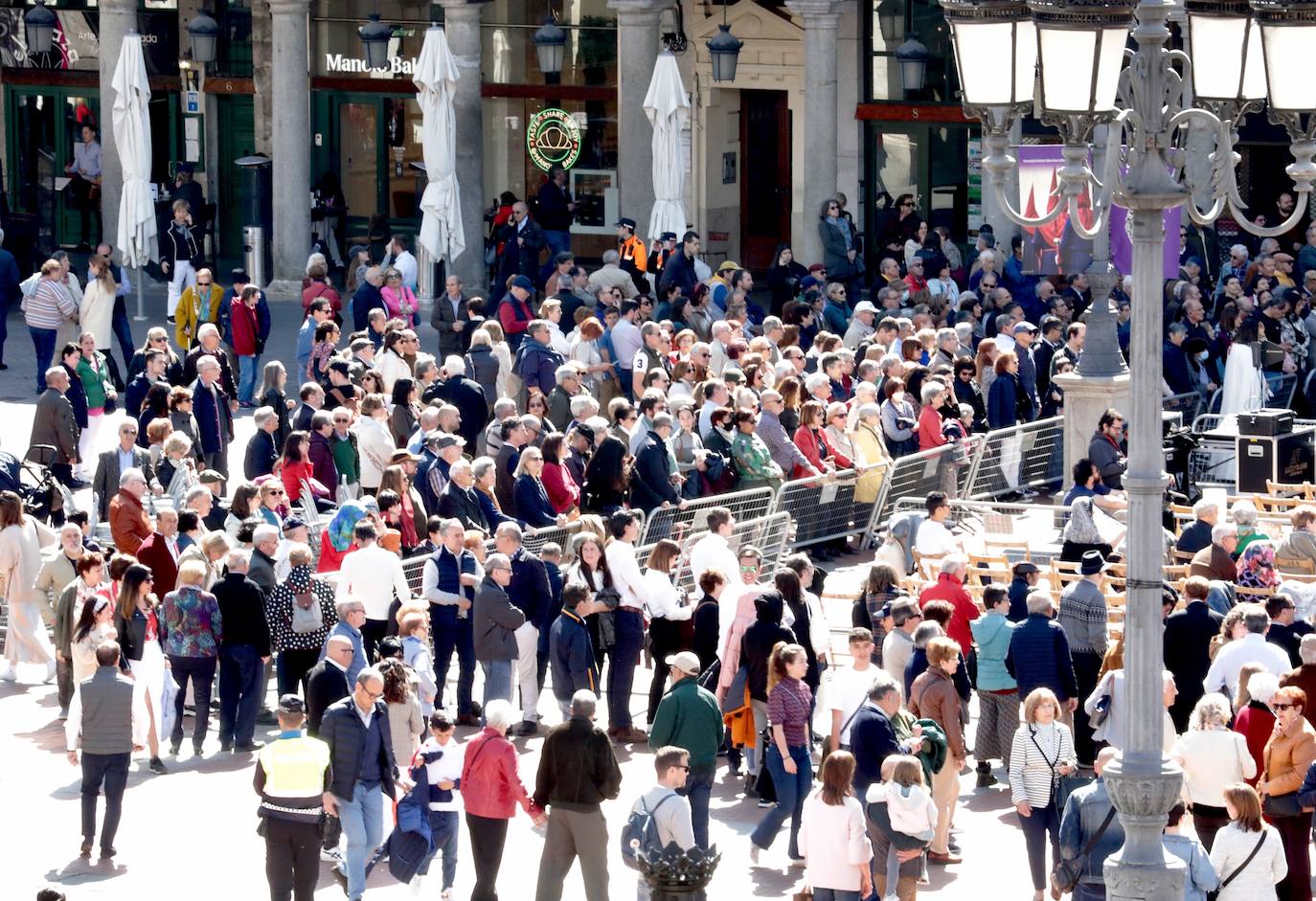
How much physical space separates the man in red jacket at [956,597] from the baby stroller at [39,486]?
7.31m

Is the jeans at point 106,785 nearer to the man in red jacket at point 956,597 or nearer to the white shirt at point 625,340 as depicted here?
the man in red jacket at point 956,597

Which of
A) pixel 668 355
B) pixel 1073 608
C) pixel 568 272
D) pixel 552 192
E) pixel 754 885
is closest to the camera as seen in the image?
pixel 754 885

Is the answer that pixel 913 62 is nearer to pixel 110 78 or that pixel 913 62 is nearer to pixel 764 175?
pixel 764 175

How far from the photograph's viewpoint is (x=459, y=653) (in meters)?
16.4

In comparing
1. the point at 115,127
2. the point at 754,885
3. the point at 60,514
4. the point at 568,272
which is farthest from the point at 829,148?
the point at 754,885

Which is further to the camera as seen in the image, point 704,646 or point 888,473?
point 888,473

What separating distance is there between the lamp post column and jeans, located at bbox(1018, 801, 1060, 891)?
333 centimetres

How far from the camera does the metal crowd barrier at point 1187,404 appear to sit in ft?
78.4

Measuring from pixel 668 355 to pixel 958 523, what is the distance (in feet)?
11.6

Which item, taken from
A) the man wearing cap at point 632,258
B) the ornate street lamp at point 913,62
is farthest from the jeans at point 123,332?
the ornate street lamp at point 913,62

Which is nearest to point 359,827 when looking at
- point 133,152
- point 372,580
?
point 372,580

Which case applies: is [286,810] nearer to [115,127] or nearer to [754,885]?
[754,885]

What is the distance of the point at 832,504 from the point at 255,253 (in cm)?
1347

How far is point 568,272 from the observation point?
86.3 feet
